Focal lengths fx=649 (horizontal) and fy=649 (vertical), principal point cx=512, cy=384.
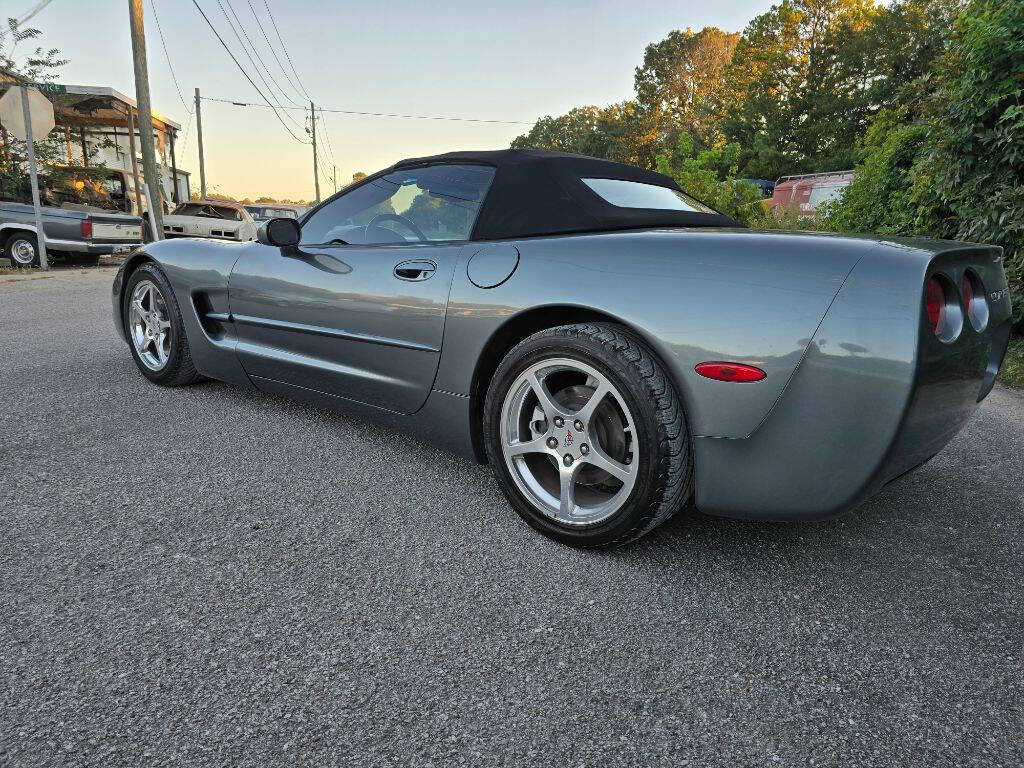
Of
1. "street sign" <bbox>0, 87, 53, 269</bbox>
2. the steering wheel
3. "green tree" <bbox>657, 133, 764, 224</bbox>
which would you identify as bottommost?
the steering wheel

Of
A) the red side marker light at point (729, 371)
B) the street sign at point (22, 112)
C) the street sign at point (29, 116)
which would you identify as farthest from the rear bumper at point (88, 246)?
the red side marker light at point (729, 371)

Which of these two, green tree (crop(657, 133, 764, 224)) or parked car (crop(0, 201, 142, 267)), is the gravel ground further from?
parked car (crop(0, 201, 142, 267))

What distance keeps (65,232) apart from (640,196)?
41.7 feet

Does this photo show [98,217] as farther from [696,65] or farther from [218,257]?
[696,65]

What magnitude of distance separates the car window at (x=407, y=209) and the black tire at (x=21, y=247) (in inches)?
451

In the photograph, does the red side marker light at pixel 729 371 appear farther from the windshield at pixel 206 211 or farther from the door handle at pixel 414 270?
the windshield at pixel 206 211

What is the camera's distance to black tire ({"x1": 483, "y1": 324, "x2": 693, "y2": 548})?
180cm

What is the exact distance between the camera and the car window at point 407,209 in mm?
2547

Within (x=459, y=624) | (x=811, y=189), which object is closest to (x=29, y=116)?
(x=459, y=624)

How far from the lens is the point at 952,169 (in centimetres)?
528

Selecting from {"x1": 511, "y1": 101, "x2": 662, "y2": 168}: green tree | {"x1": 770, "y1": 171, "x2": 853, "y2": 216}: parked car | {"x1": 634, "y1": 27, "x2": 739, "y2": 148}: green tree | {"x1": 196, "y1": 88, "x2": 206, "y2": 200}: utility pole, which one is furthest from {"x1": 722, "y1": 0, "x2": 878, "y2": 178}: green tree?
{"x1": 196, "y1": 88, "x2": 206, "y2": 200}: utility pole

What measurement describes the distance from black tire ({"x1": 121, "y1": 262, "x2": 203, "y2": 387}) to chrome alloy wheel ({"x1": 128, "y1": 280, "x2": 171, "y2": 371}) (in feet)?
0.10

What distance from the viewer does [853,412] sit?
1.58 metres

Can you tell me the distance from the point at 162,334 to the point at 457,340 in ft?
7.67
